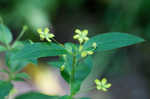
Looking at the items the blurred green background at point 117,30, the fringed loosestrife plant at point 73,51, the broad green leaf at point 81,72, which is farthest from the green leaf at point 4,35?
the blurred green background at point 117,30

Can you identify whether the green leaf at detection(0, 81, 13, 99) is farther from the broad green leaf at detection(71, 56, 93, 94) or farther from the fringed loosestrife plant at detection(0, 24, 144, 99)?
the broad green leaf at detection(71, 56, 93, 94)

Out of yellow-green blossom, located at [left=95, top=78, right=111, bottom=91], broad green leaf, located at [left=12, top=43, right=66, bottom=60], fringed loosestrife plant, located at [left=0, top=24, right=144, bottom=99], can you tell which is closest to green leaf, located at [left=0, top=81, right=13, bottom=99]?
fringed loosestrife plant, located at [left=0, top=24, right=144, bottom=99]

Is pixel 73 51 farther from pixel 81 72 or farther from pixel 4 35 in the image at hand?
pixel 4 35

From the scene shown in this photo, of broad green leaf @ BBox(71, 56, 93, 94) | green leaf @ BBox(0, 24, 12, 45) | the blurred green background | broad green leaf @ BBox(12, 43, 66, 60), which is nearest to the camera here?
Answer: broad green leaf @ BBox(12, 43, 66, 60)

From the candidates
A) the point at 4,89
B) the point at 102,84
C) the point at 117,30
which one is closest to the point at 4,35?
the point at 4,89

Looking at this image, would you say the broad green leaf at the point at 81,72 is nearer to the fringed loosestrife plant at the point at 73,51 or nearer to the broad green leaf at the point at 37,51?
the fringed loosestrife plant at the point at 73,51
